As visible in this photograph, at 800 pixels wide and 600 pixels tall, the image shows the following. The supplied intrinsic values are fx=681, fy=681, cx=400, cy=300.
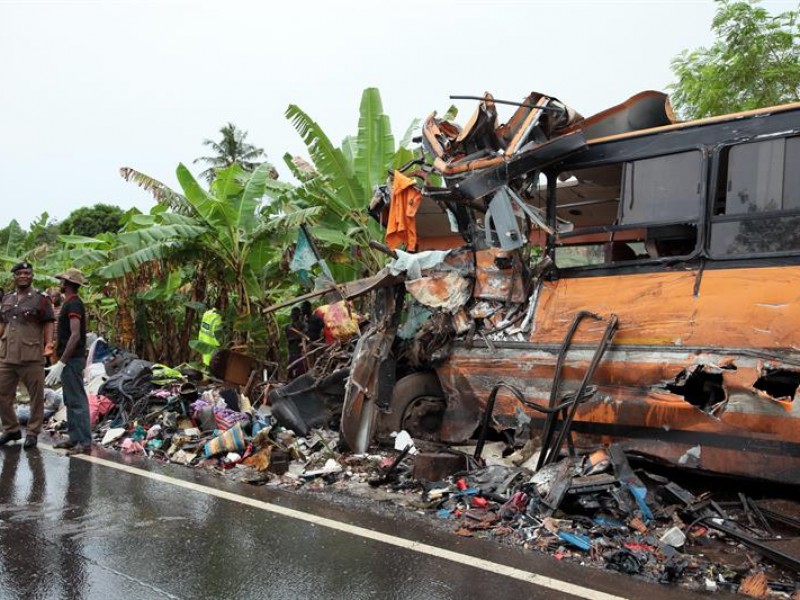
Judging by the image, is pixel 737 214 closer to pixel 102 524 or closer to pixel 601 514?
pixel 601 514

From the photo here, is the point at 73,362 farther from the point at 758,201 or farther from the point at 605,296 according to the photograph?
the point at 758,201

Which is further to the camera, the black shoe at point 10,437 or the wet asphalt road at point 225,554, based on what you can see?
the black shoe at point 10,437

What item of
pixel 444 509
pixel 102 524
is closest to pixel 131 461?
pixel 102 524

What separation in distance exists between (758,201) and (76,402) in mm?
7014

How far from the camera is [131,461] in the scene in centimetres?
719

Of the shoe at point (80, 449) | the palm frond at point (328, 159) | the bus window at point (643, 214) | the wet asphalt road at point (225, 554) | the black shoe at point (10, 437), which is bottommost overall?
the shoe at point (80, 449)

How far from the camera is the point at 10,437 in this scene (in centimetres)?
789

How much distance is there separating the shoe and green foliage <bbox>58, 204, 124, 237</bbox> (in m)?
32.3

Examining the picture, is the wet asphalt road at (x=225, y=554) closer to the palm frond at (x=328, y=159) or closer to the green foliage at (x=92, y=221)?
the palm frond at (x=328, y=159)

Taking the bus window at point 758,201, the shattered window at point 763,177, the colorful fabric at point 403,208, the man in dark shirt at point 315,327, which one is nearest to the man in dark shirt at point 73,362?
the man in dark shirt at point 315,327

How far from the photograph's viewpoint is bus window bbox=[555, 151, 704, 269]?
560cm

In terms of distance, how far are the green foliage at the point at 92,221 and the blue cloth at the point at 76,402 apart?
32238 millimetres

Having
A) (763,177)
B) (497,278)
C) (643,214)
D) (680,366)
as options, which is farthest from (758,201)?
(497,278)

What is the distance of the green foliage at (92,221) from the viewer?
37406 millimetres
